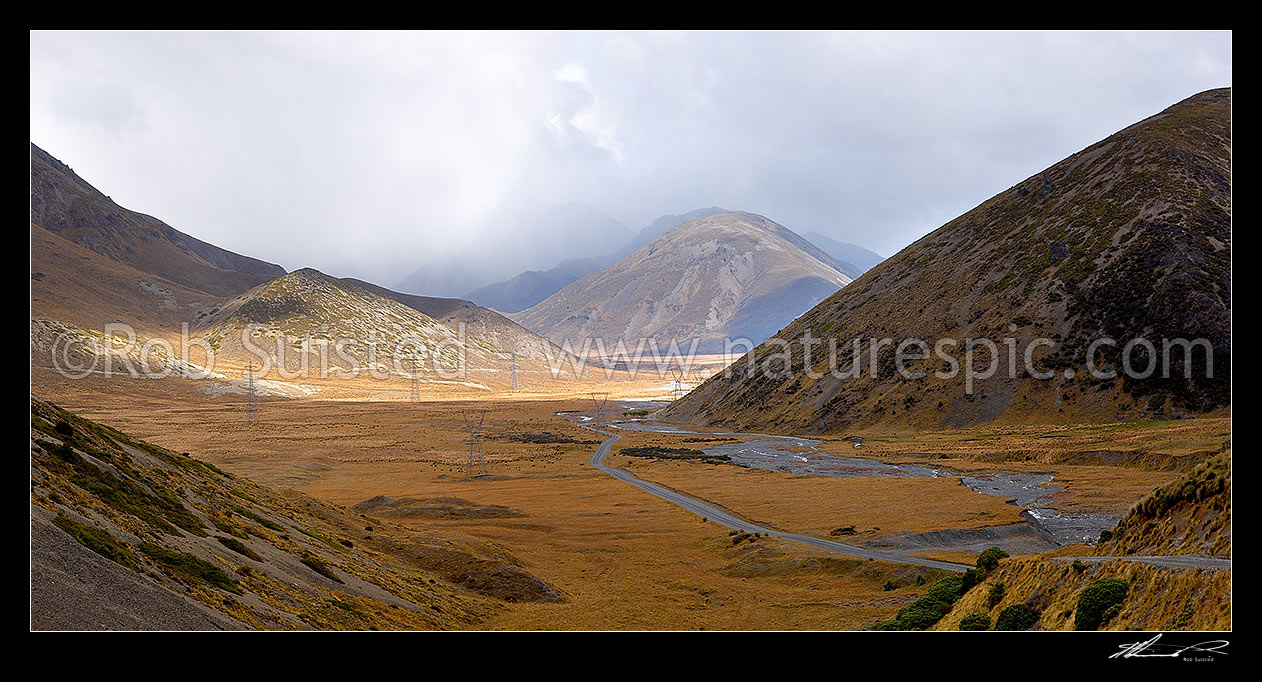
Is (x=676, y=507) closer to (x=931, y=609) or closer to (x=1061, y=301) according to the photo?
(x=931, y=609)

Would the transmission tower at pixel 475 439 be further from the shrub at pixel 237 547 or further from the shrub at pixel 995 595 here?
the shrub at pixel 995 595

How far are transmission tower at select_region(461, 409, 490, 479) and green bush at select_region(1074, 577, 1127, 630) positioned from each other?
248 feet

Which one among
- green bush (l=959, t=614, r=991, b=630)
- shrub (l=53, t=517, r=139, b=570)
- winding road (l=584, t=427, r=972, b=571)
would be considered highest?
shrub (l=53, t=517, r=139, b=570)

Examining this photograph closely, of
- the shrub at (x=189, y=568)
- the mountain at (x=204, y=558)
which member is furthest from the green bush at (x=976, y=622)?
the shrub at (x=189, y=568)

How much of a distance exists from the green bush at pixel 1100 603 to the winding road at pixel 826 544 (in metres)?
0.91

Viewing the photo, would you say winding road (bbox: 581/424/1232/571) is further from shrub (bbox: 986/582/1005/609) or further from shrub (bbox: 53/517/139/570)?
shrub (bbox: 53/517/139/570)

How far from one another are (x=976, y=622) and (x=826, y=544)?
29.3m

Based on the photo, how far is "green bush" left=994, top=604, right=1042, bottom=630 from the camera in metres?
16.7

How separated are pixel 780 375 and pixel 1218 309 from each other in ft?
225
